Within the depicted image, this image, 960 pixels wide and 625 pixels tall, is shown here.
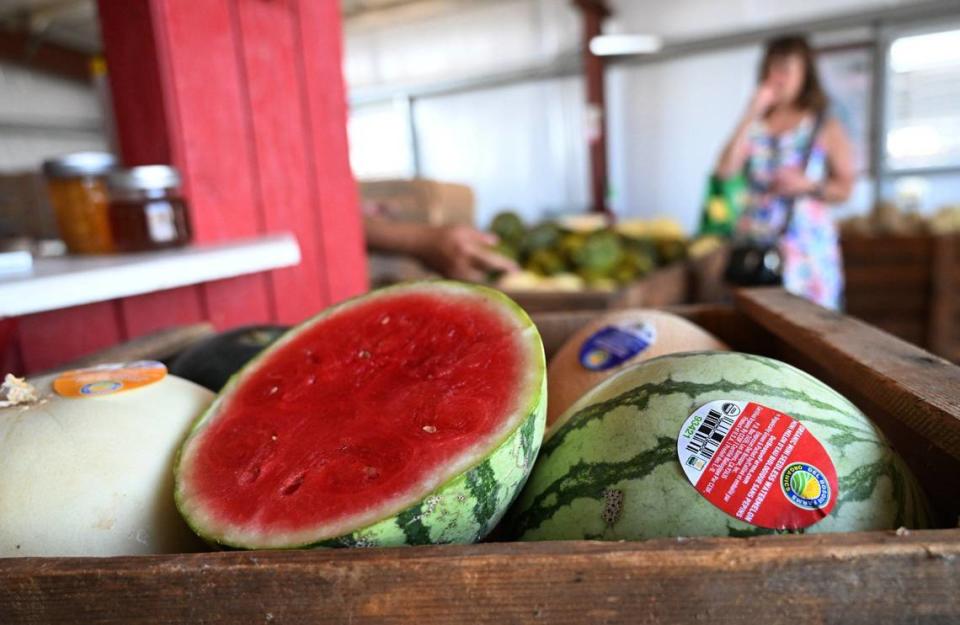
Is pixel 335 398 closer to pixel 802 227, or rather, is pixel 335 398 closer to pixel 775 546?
pixel 775 546

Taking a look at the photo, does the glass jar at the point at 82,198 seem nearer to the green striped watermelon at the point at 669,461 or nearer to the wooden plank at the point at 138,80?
the wooden plank at the point at 138,80

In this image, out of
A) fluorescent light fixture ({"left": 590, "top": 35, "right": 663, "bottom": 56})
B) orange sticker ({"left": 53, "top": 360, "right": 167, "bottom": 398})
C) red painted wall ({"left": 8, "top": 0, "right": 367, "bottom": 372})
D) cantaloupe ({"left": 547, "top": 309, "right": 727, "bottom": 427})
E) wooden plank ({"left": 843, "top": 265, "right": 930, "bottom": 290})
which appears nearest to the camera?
orange sticker ({"left": 53, "top": 360, "right": 167, "bottom": 398})

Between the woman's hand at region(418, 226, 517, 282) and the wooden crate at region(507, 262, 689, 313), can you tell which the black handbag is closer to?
the wooden crate at region(507, 262, 689, 313)

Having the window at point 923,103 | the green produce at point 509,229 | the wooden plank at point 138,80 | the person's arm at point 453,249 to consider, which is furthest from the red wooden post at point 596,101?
the wooden plank at point 138,80

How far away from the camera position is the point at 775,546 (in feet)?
1.36

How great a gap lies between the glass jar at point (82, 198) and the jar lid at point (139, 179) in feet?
0.13

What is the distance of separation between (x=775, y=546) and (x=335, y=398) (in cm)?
40

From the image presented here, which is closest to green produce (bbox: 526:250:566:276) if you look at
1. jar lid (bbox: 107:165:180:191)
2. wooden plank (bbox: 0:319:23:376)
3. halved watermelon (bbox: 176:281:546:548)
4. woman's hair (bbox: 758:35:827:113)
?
woman's hair (bbox: 758:35:827:113)

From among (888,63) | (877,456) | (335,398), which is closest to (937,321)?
(888,63)

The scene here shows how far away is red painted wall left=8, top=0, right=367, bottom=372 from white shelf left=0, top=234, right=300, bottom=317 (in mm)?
119

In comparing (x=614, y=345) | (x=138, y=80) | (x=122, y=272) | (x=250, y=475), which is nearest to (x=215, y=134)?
(x=138, y=80)

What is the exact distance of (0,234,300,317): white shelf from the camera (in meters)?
1.11

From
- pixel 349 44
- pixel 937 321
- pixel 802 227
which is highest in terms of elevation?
pixel 349 44

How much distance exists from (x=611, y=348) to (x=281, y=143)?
1.45 meters
